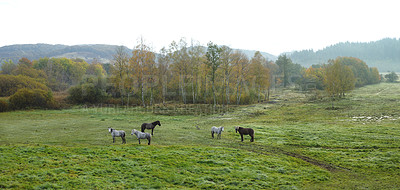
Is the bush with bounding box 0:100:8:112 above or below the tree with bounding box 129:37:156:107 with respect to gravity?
below

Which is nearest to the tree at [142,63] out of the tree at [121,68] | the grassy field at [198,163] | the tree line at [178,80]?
the tree line at [178,80]

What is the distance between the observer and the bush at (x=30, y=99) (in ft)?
158

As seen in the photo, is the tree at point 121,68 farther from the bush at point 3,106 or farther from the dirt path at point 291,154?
the dirt path at point 291,154

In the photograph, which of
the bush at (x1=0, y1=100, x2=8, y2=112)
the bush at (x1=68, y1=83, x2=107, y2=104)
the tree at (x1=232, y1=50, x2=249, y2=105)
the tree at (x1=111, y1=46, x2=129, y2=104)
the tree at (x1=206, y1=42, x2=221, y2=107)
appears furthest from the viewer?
the tree at (x1=232, y1=50, x2=249, y2=105)

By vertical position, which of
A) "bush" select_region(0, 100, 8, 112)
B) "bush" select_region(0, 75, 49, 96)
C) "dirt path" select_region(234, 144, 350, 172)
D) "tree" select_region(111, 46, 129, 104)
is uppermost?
"tree" select_region(111, 46, 129, 104)

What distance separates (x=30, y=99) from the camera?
5016cm

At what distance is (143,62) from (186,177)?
46483 mm

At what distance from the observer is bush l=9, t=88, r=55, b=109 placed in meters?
48.2

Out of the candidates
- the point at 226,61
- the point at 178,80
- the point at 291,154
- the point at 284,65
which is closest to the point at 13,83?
the point at 178,80

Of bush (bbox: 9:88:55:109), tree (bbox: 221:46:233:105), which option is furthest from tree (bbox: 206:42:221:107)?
bush (bbox: 9:88:55:109)

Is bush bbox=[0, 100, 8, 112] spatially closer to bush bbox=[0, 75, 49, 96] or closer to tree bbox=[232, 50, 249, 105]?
bush bbox=[0, 75, 49, 96]

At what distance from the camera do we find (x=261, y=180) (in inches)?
547

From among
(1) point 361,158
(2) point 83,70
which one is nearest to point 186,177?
(1) point 361,158

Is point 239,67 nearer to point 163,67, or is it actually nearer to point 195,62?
point 195,62
